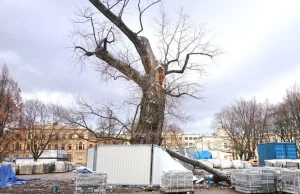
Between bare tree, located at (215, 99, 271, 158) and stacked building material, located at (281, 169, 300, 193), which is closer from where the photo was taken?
stacked building material, located at (281, 169, 300, 193)

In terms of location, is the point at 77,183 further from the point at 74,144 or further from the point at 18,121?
the point at 74,144

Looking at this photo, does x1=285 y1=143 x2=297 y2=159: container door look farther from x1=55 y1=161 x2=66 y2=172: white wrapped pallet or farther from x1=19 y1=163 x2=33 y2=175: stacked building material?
x1=55 y1=161 x2=66 y2=172: white wrapped pallet

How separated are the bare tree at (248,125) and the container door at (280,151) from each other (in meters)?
17.8

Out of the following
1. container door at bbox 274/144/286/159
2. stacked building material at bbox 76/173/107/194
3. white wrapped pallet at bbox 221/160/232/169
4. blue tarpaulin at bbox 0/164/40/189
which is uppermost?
container door at bbox 274/144/286/159

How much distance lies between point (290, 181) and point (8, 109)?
93.7 ft

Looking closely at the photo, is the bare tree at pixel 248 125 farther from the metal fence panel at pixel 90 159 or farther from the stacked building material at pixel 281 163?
the metal fence panel at pixel 90 159

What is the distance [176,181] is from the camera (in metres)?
14.9

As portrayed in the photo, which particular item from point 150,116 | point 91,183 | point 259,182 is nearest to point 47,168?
point 150,116

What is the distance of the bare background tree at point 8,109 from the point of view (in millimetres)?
32250

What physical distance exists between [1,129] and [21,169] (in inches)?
264

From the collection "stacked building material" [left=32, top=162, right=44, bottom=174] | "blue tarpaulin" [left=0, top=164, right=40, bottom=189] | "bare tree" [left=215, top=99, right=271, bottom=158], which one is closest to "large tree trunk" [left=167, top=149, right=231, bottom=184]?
"blue tarpaulin" [left=0, top=164, right=40, bottom=189]

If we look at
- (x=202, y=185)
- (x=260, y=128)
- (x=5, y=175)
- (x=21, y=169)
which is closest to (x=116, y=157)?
(x=202, y=185)

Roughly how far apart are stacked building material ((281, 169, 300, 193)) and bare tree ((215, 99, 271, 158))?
35.2 meters

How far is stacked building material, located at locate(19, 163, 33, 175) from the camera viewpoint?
36469 mm
